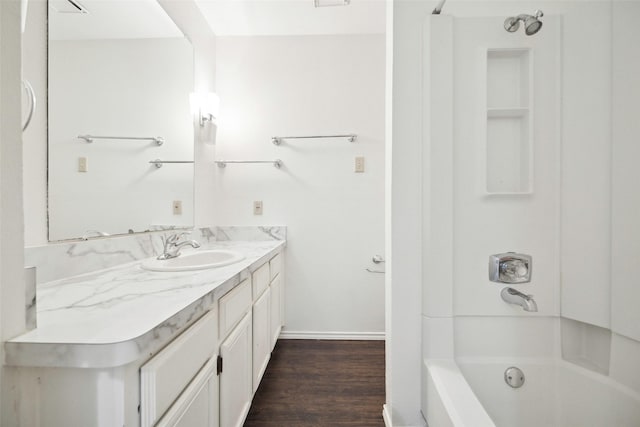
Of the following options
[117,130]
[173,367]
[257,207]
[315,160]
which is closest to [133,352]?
[173,367]

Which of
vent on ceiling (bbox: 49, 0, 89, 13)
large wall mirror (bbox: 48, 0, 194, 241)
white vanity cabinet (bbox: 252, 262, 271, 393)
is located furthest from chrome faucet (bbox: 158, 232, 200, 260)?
vent on ceiling (bbox: 49, 0, 89, 13)

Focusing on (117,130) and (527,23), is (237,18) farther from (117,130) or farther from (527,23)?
(527,23)

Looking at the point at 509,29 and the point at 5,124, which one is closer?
the point at 5,124

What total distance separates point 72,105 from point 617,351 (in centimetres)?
226

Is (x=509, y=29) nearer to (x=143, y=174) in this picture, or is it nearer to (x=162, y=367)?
(x=162, y=367)

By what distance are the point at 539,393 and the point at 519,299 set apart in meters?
0.41

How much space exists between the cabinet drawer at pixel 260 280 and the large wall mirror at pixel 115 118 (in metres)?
0.65

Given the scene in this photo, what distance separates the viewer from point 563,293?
1049 millimetres

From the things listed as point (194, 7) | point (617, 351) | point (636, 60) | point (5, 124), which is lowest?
point (617, 351)

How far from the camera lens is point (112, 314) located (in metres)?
0.62

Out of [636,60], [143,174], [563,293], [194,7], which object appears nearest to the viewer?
[636,60]

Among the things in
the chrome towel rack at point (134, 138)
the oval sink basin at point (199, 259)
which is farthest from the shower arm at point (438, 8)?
the chrome towel rack at point (134, 138)

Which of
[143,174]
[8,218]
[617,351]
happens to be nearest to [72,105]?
[143,174]

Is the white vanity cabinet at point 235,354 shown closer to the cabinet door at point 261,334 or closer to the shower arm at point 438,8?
the cabinet door at point 261,334
